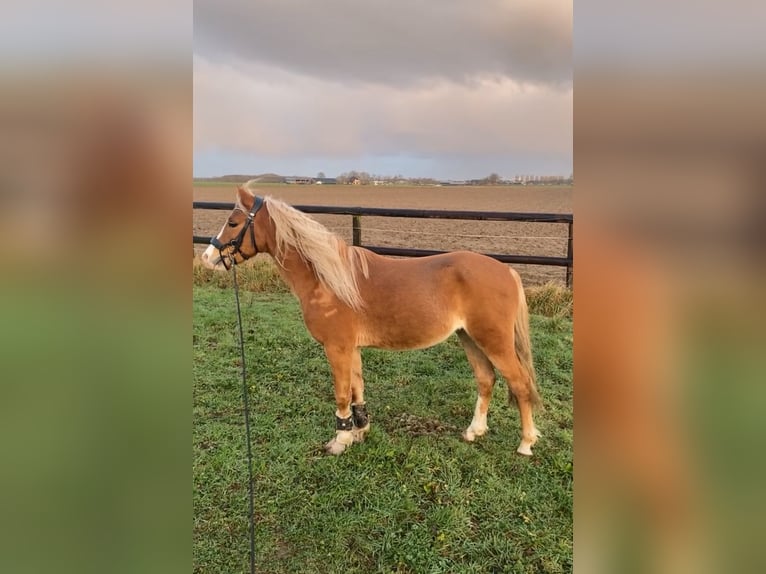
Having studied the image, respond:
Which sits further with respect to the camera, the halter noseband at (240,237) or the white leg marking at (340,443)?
the white leg marking at (340,443)

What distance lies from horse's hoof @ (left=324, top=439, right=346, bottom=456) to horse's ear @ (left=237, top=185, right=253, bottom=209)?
175cm

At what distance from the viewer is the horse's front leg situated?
3.17m

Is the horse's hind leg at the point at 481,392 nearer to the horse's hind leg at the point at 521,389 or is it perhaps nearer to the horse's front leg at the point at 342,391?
the horse's hind leg at the point at 521,389

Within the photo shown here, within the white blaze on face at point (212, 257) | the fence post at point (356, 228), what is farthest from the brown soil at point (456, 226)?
the white blaze on face at point (212, 257)

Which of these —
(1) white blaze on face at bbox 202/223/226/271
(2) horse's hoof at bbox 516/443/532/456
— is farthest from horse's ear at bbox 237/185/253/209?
(2) horse's hoof at bbox 516/443/532/456

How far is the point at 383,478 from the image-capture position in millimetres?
2955

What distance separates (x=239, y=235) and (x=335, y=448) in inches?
63.6

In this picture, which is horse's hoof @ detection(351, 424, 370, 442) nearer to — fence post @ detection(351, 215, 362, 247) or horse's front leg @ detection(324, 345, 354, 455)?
horse's front leg @ detection(324, 345, 354, 455)

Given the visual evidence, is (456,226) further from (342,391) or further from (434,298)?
(342,391)

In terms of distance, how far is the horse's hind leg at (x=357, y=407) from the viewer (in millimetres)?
3377
